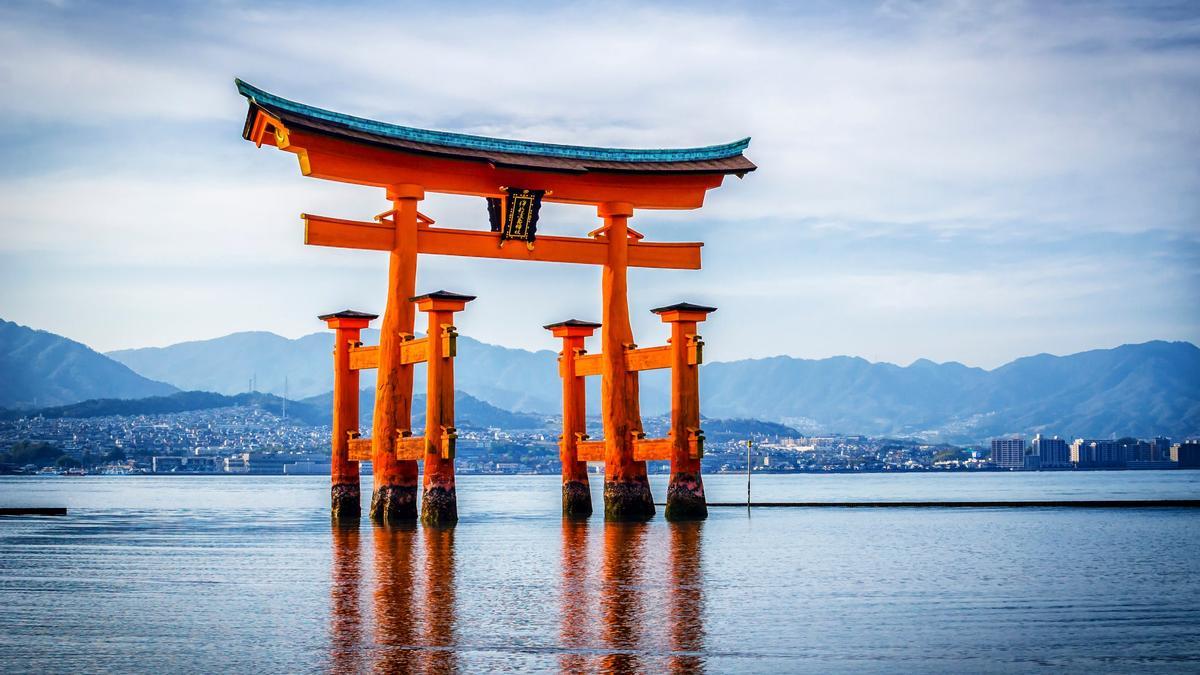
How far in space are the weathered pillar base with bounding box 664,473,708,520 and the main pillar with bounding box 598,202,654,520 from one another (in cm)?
66

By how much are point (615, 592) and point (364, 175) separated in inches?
620

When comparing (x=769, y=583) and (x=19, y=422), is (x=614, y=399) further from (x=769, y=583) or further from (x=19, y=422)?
(x=19, y=422)

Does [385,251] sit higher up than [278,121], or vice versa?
[278,121]

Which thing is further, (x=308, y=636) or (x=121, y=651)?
(x=308, y=636)

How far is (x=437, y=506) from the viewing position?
3212 centimetres

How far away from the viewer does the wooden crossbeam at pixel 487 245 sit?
31562 millimetres

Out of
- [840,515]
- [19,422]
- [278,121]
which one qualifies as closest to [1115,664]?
[278,121]

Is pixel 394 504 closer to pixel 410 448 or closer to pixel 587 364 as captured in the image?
pixel 410 448

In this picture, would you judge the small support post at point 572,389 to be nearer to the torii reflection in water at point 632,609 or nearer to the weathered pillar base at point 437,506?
the weathered pillar base at point 437,506

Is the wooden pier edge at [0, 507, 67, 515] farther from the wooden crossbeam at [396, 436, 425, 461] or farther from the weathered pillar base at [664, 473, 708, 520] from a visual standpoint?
the weathered pillar base at [664, 473, 708, 520]

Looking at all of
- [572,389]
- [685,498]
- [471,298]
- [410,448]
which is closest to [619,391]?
[572,389]

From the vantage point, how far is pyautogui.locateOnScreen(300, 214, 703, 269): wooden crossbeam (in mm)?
31562

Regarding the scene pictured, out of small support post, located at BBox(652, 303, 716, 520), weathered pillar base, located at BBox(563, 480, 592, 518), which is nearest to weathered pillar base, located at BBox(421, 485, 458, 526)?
small support post, located at BBox(652, 303, 716, 520)

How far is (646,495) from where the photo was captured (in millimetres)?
36344
